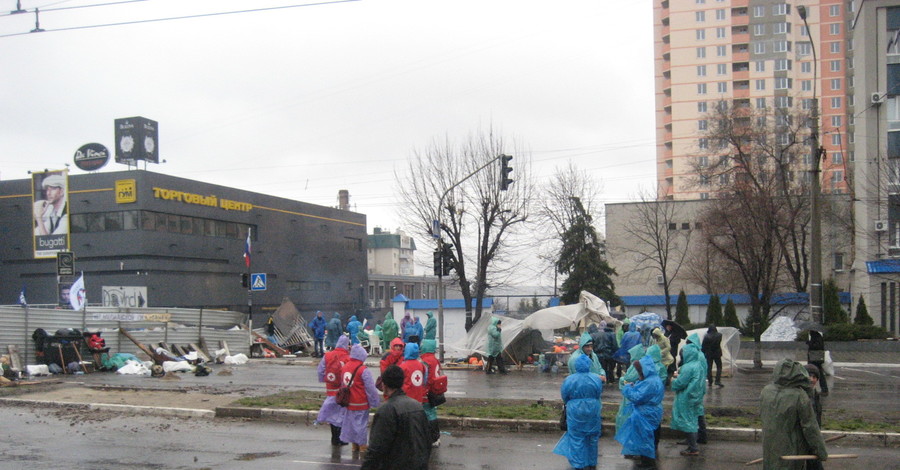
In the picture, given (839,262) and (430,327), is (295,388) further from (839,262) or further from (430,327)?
(839,262)

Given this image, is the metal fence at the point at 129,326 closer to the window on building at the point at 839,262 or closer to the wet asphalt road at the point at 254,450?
the wet asphalt road at the point at 254,450

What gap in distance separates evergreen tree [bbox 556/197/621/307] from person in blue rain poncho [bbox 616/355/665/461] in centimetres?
3364

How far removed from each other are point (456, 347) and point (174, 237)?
25.2 meters

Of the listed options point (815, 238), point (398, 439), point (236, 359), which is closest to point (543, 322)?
point (815, 238)

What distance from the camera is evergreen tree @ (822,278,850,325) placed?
32156 mm

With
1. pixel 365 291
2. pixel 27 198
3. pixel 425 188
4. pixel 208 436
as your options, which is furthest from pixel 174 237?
pixel 208 436

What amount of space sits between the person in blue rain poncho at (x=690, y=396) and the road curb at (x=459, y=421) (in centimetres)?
142

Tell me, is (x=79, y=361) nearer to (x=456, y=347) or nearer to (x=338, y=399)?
(x=456, y=347)

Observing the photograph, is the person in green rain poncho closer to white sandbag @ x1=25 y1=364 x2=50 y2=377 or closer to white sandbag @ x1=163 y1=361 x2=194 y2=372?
white sandbag @ x1=163 y1=361 x2=194 y2=372

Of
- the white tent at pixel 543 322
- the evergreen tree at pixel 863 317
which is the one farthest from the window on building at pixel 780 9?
the white tent at pixel 543 322

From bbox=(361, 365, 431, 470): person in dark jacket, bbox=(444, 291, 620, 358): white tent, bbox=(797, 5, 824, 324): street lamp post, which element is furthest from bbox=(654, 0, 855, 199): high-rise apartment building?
bbox=(361, 365, 431, 470): person in dark jacket

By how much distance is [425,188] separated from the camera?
3509 centimetres

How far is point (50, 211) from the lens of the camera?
1601 inches

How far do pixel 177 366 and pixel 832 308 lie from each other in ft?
88.7
